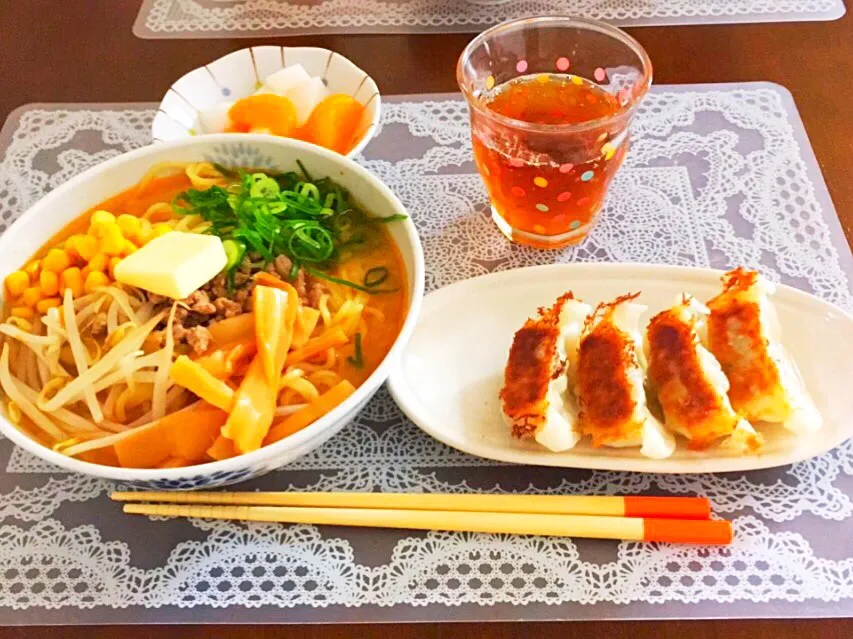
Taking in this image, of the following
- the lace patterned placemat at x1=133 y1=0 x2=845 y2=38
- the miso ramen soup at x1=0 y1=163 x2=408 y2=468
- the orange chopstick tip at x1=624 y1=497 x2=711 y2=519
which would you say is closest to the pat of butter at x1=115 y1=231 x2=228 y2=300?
the miso ramen soup at x1=0 y1=163 x2=408 y2=468

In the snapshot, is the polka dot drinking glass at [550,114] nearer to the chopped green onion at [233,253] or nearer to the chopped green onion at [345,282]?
the chopped green onion at [345,282]

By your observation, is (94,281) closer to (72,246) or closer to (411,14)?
(72,246)

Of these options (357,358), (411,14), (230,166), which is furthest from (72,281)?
(411,14)

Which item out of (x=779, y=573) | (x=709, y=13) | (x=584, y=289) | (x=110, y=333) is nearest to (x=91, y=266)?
(x=110, y=333)

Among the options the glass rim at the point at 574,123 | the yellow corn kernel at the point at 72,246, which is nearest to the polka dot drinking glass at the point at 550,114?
the glass rim at the point at 574,123

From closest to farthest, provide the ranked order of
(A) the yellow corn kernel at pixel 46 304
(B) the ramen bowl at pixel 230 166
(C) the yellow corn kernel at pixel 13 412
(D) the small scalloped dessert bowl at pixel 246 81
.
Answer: (B) the ramen bowl at pixel 230 166, (C) the yellow corn kernel at pixel 13 412, (A) the yellow corn kernel at pixel 46 304, (D) the small scalloped dessert bowl at pixel 246 81

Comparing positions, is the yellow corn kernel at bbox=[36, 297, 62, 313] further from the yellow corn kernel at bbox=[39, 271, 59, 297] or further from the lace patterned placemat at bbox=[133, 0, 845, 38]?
the lace patterned placemat at bbox=[133, 0, 845, 38]

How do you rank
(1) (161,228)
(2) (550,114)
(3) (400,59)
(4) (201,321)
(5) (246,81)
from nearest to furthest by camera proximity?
(4) (201,321)
(1) (161,228)
(2) (550,114)
(5) (246,81)
(3) (400,59)
